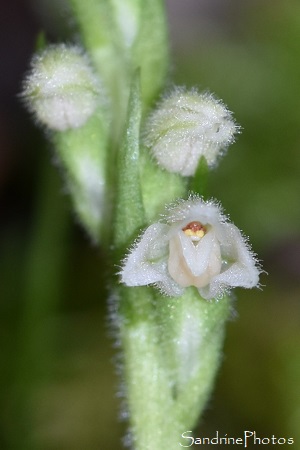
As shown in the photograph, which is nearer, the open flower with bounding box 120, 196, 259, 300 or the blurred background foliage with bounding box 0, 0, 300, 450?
the open flower with bounding box 120, 196, 259, 300

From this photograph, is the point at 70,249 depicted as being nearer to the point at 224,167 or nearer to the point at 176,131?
the point at 224,167

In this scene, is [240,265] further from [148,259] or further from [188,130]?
[188,130]

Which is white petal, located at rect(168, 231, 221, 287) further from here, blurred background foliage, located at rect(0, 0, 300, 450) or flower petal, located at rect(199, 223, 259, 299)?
blurred background foliage, located at rect(0, 0, 300, 450)

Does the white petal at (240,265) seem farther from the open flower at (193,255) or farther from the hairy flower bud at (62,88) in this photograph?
the hairy flower bud at (62,88)

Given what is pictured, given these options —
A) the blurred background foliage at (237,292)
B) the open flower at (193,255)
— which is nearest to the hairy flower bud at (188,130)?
the open flower at (193,255)

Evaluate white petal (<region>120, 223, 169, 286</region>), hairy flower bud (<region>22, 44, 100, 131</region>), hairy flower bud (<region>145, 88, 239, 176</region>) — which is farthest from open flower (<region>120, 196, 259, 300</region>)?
hairy flower bud (<region>22, 44, 100, 131</region>)

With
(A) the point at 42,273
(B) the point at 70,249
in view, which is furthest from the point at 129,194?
(B) the point at 70,249
